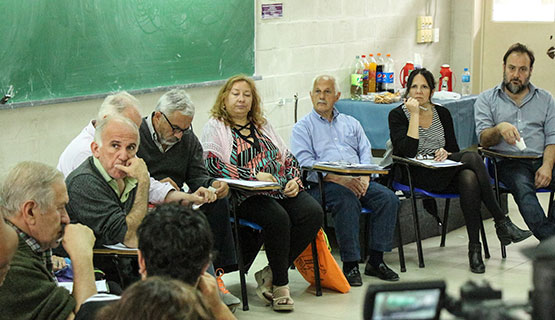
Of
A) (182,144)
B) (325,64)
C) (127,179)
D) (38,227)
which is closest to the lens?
(38,227)

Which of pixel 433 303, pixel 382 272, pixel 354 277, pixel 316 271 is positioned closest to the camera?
pixel 433 303

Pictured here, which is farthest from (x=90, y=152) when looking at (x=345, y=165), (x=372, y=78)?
(x=372, y=78)

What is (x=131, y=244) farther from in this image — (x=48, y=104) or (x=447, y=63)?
(x=447, y=63)

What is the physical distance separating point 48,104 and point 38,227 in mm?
1858

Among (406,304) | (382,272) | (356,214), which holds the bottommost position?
(382,272)

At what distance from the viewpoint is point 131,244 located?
314cm

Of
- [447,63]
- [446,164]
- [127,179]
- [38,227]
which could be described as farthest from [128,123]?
[447,63]

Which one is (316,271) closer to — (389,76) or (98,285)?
(98,285)

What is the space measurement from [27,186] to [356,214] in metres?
2.33

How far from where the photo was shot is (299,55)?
5.99m

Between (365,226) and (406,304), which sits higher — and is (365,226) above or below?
below

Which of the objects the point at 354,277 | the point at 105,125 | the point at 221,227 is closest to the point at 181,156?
the point at 221,227

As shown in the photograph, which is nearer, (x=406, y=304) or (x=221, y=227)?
(x=406, y=304)

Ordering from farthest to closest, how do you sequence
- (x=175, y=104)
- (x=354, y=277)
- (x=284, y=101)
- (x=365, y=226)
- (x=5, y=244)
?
(x=284, y=101) < (x=365, y=226) < (x=354, y=277) < (x=175, y=104) < (x=5, y=244)
